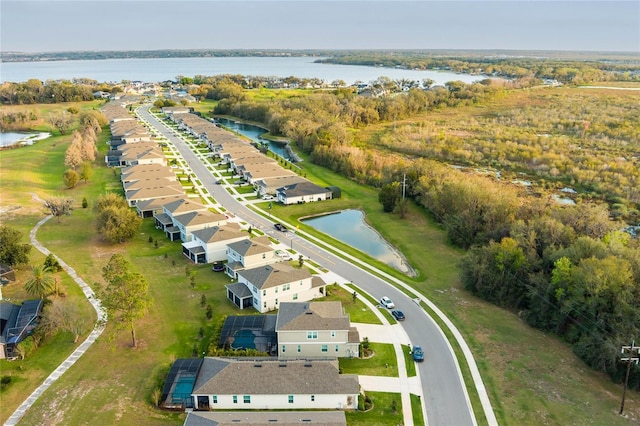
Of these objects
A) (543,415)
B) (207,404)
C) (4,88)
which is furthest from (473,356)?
(4,88)

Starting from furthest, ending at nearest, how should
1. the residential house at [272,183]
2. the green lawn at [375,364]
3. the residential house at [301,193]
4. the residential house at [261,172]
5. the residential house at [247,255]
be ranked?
the residential house at [261,172], the residential house at [272,183], the residential house at [301,193], the residential house at [247,255], the green lawn at [375,364]

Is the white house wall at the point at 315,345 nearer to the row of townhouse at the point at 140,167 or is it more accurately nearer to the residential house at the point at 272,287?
the residential house at the point at 272,287

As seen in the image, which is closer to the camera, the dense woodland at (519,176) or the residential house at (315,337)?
the residential house at (315,337)

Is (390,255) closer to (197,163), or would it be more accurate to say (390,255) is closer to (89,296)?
(89,296)

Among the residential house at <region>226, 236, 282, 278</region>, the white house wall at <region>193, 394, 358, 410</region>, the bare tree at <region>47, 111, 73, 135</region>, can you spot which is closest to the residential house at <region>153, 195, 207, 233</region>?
the residential house at <region>226, 236, 282, 278</region>

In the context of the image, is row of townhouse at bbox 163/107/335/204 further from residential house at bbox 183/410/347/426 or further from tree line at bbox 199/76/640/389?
residential house at bbox 183/410/347/426

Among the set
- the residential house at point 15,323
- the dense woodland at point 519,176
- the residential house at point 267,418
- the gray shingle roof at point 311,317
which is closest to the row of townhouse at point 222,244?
the gray shingle roof at point 311,317
